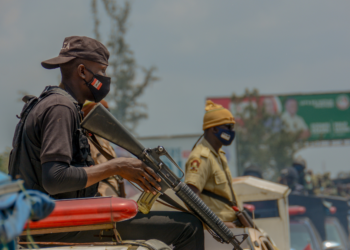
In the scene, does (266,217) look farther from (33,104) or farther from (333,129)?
(333,129)

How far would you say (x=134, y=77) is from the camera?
22562mm

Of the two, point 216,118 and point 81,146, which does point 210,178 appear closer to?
point 216,118

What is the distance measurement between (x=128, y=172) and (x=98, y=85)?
25.8 inches

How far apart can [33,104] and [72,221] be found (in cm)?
79

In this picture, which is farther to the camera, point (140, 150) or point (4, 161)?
point (4, 161)

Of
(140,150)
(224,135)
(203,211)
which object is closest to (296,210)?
(224,135)

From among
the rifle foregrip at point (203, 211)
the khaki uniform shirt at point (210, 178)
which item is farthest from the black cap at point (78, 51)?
the khaki uniform shirt at point (210, 178)

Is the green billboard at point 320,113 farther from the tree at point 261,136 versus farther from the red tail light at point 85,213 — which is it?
the red tail light at point 85,213

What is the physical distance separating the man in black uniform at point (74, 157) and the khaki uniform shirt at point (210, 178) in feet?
3.69

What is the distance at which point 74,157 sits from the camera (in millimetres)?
2314

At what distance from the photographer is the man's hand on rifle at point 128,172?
7.17 feet

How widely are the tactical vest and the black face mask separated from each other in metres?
0.26

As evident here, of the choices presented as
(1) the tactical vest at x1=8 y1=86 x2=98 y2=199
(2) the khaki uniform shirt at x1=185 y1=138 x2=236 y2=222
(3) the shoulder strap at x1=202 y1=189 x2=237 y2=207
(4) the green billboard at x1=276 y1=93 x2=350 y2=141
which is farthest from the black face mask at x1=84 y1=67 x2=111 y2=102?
(4) the green billboard at x1=276 y1=93 x2=350 y2=141

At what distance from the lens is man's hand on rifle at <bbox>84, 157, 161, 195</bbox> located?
219 cm
